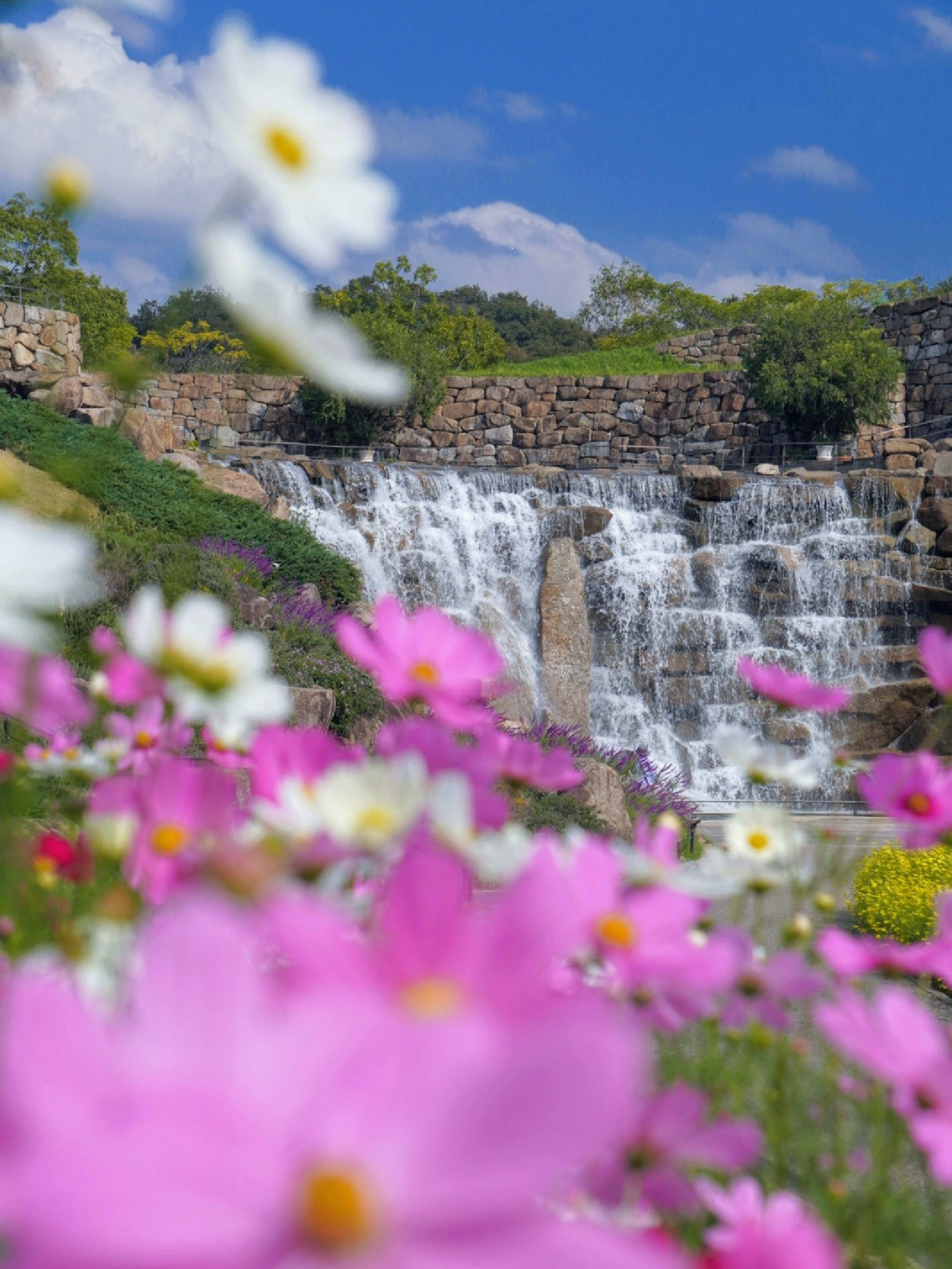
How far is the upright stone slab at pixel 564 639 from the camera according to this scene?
11.1 m

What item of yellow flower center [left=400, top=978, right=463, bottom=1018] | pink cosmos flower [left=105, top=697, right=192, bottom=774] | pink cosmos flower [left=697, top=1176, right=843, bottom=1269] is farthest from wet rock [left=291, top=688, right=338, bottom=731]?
yellow flower center [left=400, top=978, right=463, bottom=1018]

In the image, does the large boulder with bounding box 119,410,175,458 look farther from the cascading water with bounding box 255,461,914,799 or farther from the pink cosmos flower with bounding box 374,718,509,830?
the pink cosmos flower with bounding box 374,718,509,830

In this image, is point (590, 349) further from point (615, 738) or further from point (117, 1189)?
point (117, 1189)

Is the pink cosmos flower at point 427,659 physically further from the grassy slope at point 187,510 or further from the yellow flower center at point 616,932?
the grassy slope at point 187,510

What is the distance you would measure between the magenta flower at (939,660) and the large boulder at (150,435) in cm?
1131

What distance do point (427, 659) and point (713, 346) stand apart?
944 inches

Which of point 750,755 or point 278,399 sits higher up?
point 278,399

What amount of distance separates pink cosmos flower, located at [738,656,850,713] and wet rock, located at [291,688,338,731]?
5.64m

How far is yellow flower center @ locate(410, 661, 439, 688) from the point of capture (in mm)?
784

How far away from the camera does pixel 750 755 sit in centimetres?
99

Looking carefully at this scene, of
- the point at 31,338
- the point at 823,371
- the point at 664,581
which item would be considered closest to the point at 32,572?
the point at 664,581

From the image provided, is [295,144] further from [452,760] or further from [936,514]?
[936,514]

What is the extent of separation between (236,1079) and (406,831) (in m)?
0.22

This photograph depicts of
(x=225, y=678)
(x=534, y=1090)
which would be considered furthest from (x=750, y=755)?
(x=534, y=1090)
